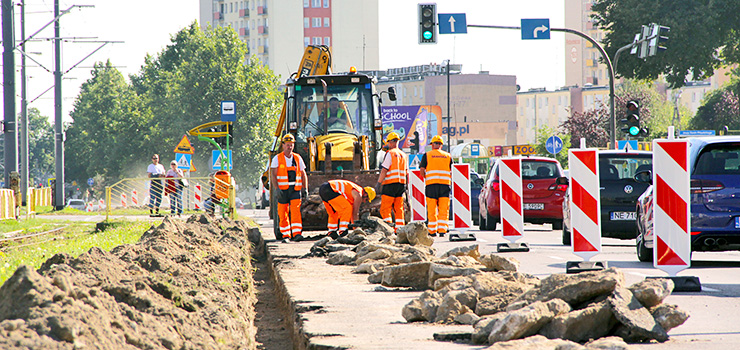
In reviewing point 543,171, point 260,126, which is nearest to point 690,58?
point 543,171

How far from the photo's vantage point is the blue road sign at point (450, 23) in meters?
26.1

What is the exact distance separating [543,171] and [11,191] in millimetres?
16240

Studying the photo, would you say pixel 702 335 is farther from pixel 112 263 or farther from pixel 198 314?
pixel 112 263

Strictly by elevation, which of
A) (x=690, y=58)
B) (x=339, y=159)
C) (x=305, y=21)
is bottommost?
(x=339, y=159)

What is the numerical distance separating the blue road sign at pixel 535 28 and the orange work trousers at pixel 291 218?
1232 centimetres

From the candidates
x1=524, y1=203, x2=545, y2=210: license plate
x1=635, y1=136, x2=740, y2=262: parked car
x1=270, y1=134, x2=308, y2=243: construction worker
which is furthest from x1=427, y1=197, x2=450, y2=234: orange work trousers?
x1=635, y1=136, x2=740, y2=262: parked car

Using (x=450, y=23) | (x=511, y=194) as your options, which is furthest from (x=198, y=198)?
(x=511, y=194)

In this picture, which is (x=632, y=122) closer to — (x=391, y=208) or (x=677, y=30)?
(x=391, y=208)

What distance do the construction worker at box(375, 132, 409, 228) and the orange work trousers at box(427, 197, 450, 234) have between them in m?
0.53

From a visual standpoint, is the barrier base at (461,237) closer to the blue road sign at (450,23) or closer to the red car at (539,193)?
the red car at (539,193)

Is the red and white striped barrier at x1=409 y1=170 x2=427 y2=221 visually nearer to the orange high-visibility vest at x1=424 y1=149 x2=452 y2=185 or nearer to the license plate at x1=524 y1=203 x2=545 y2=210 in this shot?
the orange high-visibility vest at x1=424 y1=149 x2=452 y2=185

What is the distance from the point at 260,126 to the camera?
258 feet

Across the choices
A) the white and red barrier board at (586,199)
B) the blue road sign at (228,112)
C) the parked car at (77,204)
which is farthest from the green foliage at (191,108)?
the white and red barrier board at (586,199)

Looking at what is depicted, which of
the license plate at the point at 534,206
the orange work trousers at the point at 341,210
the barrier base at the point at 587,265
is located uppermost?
the orange work trousers at the point at 341,210
